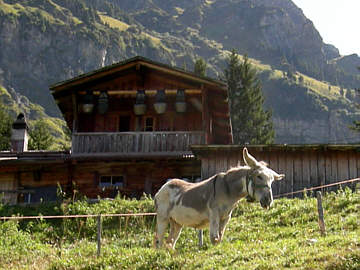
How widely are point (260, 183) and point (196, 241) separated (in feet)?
13.7

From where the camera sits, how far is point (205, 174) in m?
20.4

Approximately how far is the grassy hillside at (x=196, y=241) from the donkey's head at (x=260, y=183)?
0.94 metres

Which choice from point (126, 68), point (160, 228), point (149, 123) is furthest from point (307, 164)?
point (160, 228)

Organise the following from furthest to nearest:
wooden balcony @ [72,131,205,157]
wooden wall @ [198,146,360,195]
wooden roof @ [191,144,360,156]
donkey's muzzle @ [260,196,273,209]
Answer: wooden balcony @ [72,131,205,157], wooden wall @ [198,146,360,195], wooden roof @ [191,144,360,156], donkey's muzzle @ [260,196,273,209]

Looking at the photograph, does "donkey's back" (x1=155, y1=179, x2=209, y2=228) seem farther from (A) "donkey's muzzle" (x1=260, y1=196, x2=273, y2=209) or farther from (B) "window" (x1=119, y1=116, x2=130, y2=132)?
(B) "window" (x1=119, y1=116, x2=130, y2=132)

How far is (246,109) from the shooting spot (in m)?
49.4

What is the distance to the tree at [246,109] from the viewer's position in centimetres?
4834

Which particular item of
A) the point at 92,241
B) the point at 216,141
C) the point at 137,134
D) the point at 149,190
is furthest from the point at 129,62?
the point at 92,241

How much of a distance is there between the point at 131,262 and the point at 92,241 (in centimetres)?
579

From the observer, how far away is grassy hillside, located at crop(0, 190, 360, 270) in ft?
26.6

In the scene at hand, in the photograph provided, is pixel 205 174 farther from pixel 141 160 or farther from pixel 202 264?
pixel 202 264

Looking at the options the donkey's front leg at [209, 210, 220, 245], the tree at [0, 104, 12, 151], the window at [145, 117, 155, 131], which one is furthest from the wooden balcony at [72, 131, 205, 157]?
the tree at [0, 104, 12, 151]

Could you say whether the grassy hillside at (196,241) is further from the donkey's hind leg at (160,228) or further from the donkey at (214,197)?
the donkey at (214,197)

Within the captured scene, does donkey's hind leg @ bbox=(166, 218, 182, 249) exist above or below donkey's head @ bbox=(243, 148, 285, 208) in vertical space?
below
